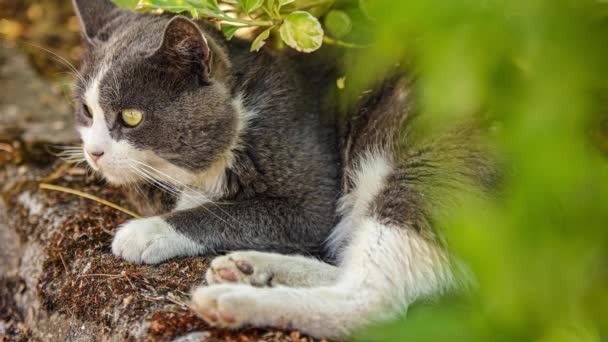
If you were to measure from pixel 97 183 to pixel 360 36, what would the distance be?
1.50 meters

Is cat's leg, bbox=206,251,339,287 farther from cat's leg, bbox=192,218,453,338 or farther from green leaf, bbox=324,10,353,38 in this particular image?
green leaf, bbox=324,10,353,38

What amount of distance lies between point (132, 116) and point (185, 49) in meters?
0.30

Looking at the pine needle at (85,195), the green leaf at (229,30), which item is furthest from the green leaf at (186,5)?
the pine needle at (85,195)

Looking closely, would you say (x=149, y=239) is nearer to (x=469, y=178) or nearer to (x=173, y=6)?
(x=173, y=6)

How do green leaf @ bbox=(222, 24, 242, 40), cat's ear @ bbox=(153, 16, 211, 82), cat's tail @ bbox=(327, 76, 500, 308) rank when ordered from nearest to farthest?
1. cat's tail @ bbox=(327, 76, 500, 308)
2. cat's ear @ bbox=(153, 16, 211, 82)
3. green leaf @ bbox=(222, 24, 242, 40)

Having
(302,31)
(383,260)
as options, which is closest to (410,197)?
(383,260)

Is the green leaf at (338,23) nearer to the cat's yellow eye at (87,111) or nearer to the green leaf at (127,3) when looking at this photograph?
the green leaf at (127,3)

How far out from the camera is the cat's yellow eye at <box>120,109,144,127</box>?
8.16ft

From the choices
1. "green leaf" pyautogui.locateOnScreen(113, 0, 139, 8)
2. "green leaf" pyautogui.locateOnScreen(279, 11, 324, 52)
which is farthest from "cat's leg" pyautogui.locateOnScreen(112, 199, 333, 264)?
"green leaf" pyautogui.locateOnScreen(113, 0, 139, 8)

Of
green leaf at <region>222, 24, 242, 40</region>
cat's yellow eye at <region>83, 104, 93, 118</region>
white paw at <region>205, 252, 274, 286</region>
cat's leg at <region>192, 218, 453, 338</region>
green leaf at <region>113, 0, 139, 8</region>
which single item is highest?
green leaf at <region>222, 24, 242, 40</region>

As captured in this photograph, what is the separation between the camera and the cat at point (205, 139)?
2494mm

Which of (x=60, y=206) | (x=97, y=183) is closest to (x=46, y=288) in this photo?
(x=60, y=206)

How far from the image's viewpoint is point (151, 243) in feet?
8.14

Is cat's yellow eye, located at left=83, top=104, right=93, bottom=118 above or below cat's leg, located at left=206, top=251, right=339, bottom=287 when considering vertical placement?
above
